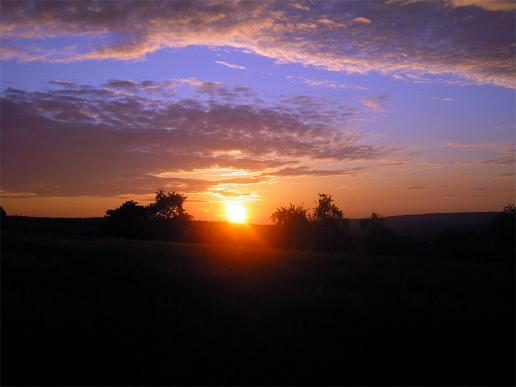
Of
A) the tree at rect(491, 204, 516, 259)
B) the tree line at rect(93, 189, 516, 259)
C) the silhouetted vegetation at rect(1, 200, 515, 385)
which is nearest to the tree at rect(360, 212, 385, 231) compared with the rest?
the tree line at rect(93, 189, 516, 259)

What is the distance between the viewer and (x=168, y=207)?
68812 mm

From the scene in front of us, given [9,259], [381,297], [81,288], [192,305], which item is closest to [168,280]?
[81,288]

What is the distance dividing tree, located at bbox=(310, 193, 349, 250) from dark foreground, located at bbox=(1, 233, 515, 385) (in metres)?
39.4

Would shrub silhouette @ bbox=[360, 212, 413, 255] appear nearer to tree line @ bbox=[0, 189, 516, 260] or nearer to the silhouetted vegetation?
tree line @ bbox=[0, 189, 516, 260]

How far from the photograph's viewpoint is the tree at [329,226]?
172 ft

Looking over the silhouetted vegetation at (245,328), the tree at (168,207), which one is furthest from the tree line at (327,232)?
the silhouetted vegetation at (245,328)

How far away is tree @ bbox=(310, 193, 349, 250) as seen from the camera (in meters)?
52.3

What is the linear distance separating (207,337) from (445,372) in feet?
14.1

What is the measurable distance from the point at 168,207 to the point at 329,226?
2954 centimetres

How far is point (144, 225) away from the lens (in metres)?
60.3

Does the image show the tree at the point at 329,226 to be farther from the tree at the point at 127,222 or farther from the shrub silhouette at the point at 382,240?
the tree at the point at 127,222

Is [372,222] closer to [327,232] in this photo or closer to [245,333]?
[327,232]

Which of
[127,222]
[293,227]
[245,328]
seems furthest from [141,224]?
[245,328]

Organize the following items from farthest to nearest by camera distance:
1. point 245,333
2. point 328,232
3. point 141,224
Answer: point 141,224
point 328,232
point 245,333
